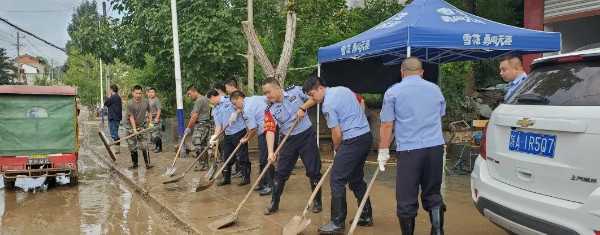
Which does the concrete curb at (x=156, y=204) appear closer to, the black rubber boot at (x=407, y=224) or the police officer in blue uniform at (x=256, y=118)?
the police officer in blue uniform at (x=256, y=118)

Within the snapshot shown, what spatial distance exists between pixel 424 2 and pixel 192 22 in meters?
6.84

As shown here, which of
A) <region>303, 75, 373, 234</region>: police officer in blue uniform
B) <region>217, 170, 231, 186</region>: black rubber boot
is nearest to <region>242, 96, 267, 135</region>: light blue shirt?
<region>217, 170, 231, 186</region>: black rubber boot

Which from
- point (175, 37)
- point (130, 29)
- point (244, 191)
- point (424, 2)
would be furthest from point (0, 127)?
point (424, 2)

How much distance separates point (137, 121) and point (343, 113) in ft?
23.6

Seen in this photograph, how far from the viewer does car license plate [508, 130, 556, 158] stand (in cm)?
351

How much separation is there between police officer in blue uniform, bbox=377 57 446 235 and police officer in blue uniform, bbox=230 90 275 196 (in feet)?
10.2

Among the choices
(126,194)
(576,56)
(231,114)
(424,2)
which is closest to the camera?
(576,56)

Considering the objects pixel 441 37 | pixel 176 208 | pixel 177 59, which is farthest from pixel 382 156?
pixel 177 59

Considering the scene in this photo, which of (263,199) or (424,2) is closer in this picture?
(263,199)

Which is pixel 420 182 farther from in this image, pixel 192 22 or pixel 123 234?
pixel 192 22

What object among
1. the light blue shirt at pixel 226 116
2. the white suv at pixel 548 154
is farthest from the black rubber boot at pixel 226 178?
the white suv at pixel 548 154

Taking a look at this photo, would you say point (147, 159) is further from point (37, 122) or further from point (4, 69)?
point (4, 69)

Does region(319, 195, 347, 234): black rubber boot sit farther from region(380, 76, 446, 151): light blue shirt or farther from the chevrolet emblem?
the chevrolet emblem

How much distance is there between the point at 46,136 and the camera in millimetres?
9602
